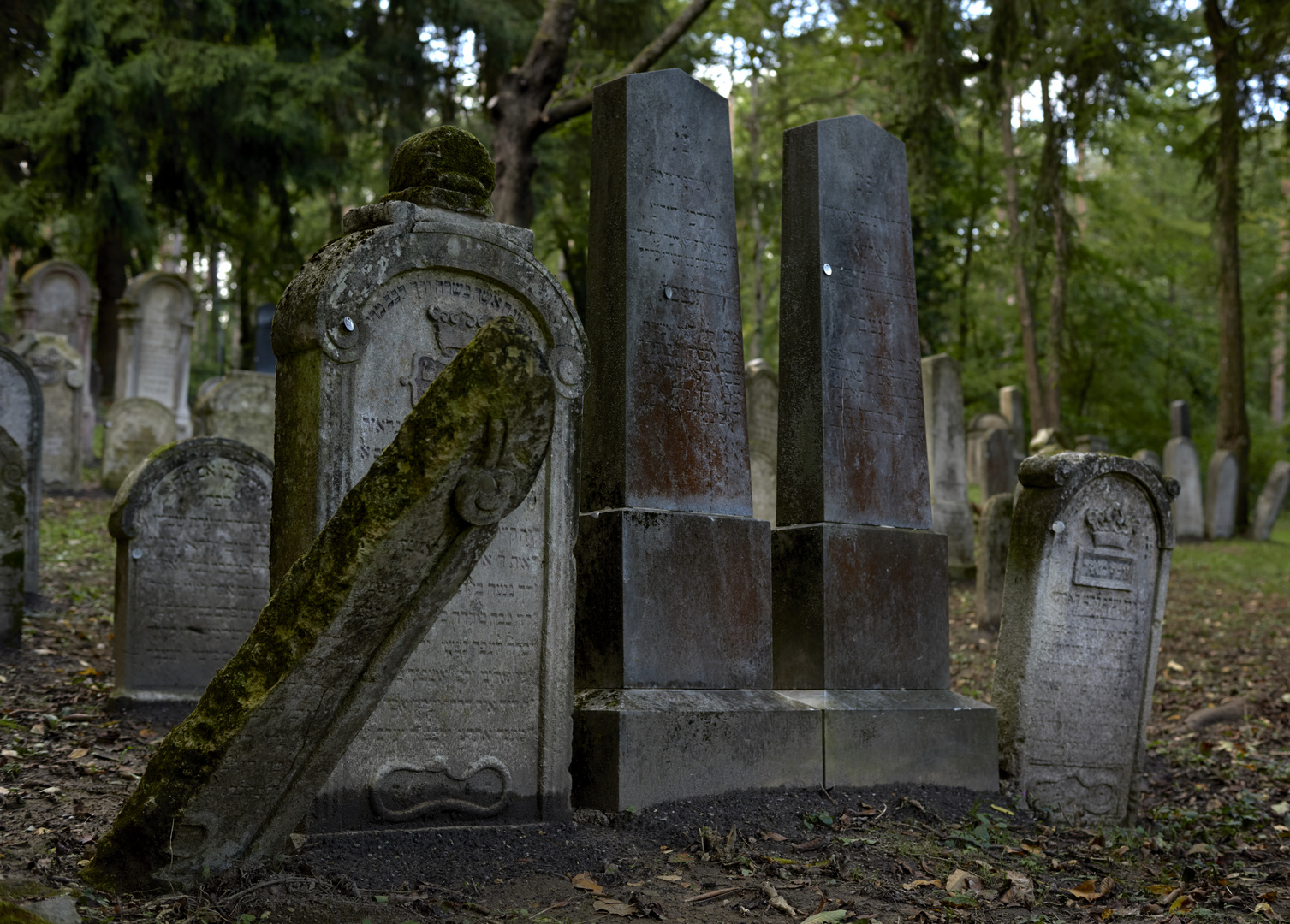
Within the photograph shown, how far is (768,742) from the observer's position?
202 inches

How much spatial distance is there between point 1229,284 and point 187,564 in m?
18.7

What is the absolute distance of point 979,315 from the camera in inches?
1257

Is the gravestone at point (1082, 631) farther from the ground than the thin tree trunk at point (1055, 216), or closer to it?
closer to it

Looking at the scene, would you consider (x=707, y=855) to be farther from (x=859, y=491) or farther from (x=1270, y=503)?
(x=1270, y=503)

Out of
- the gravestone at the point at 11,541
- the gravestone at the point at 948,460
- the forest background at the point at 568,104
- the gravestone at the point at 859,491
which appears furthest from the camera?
the forest background at the point at 568,104

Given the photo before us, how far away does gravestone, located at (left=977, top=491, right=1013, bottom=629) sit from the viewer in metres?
9.98

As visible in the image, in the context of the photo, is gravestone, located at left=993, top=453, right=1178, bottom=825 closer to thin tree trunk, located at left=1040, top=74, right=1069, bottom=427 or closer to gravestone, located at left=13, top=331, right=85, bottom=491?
gravestone, located at left=13, top=331, right=85, bottom=491

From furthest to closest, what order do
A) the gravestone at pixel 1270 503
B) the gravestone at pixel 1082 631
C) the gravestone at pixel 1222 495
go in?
the gravestone at pixel 1270 503
the gravestone at pixel 1222 495
the gravestone at pixel 1082 631

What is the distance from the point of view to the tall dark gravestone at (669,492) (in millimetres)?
4875

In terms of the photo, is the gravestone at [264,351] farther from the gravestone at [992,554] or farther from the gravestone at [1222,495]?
the gravestone at [1222,495]

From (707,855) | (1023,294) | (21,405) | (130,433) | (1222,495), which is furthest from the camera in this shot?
(1023,294)

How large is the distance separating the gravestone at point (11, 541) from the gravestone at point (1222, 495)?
18.3m

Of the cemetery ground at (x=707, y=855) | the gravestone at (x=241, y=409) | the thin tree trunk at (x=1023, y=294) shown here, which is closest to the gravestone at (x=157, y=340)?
the gravestone at (x=241, y=409)

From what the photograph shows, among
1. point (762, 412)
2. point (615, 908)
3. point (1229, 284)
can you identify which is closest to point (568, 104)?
point (762, 412)
